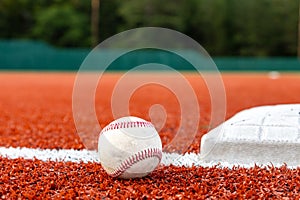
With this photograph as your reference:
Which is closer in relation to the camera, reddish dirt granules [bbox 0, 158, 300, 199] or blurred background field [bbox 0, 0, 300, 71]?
reddish dirt granules [bbox 0, 158, 300, 199]

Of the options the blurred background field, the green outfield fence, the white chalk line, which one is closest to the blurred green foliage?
the blurred background field

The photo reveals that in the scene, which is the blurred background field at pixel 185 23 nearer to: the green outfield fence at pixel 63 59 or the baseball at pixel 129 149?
the green outfield fence at pixel 63 59

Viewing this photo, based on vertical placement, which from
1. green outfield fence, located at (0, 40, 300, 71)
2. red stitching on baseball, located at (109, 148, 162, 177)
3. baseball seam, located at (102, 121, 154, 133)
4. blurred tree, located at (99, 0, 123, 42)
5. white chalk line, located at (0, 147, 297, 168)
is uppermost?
baseball seam, located at (102, 121, 154, 133)

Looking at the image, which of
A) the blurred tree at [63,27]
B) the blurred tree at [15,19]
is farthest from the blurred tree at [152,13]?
the blurred tree at [15,19]

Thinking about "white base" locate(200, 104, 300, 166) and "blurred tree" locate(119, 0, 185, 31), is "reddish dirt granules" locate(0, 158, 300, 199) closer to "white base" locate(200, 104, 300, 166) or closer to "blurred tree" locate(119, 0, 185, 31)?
"white base" locate(200, 104, 300, 166)

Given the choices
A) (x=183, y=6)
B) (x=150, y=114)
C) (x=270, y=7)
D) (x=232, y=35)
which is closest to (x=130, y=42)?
(x=183, y=6)

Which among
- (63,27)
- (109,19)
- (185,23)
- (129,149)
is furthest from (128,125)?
(63,27)

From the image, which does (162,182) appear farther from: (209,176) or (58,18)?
(58,18)
